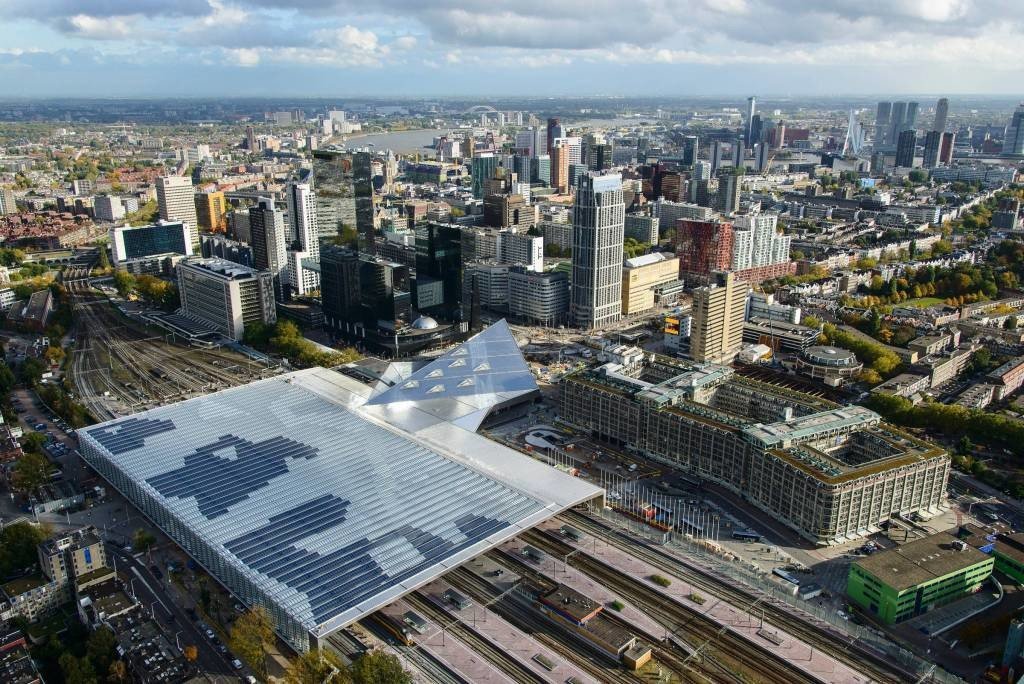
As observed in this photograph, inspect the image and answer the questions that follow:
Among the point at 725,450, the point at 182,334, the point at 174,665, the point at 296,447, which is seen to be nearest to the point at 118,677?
the point at 174,665

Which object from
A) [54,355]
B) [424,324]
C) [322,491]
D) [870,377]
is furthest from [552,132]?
[322,491]

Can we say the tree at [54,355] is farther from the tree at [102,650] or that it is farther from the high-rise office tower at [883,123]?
the high-rise office tower at [883,123]

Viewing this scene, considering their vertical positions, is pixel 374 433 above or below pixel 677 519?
above

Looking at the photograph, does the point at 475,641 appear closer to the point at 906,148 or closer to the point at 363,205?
the point at 363,205

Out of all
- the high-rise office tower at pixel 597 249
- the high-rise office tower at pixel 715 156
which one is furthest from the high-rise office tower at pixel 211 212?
the high-rise office tower at pixel 715 156

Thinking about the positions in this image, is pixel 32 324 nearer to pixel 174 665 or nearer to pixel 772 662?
pixel 174 665
